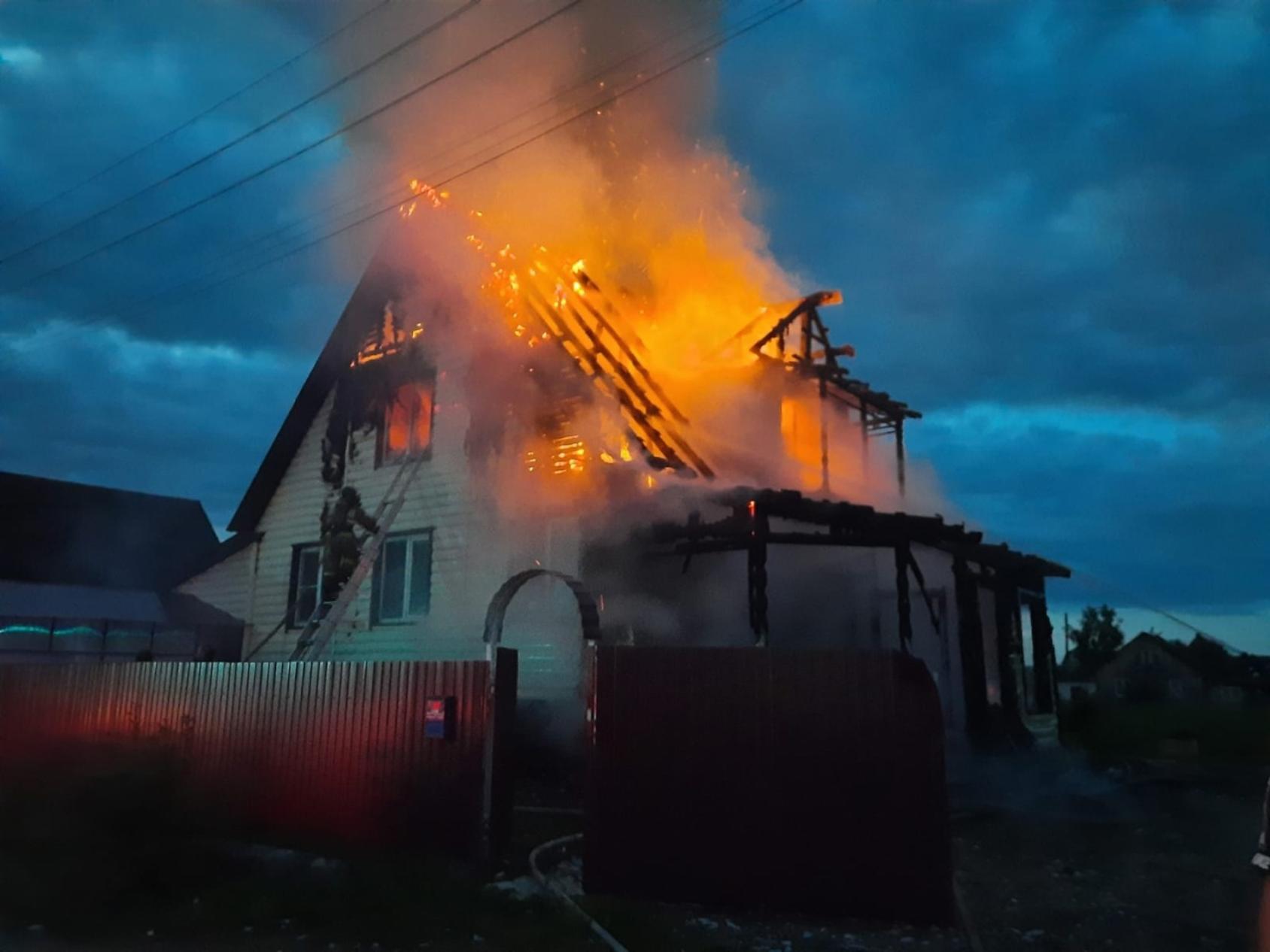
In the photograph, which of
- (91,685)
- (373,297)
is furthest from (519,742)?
(373,297)

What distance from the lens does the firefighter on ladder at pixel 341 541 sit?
14.2 metres

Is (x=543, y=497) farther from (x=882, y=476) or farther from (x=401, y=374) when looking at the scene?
(x=882, y=476)

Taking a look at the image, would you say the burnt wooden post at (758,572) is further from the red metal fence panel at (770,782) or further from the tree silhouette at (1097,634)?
the tree silhouette at (1097,634)

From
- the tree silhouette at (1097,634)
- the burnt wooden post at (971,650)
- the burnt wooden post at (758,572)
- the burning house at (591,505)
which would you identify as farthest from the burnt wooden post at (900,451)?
the tree silhouette at (1097,634)

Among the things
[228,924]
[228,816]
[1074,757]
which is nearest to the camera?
[228,924]

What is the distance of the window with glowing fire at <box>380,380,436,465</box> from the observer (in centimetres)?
1398

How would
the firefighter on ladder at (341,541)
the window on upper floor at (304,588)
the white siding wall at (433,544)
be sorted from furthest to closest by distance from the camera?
the window on upper floor at (304,588) < the firefighter on ladder at (341,541) < the white siding wall at (433,544)

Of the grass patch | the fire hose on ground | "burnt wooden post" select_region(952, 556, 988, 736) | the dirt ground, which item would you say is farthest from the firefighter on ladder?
the grass patch

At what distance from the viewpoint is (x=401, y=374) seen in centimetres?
1448

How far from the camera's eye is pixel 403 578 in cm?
1370

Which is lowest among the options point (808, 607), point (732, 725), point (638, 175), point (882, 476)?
point (732, 725)

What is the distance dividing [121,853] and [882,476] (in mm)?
12495

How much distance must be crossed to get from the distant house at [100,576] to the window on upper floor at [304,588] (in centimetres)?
137

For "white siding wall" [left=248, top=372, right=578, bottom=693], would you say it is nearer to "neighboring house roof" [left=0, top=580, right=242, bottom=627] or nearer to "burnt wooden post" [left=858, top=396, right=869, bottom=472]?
"neighboring house roof" [left=0, top=580, right=242, bottom=627]
